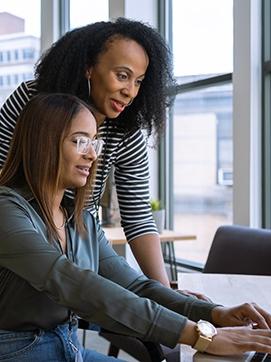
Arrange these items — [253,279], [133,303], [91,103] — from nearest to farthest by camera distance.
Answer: [133,303] → [91,103] → [253,279]

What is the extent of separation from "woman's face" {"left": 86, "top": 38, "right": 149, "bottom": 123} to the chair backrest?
0.97 m

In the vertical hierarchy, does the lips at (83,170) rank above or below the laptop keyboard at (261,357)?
above

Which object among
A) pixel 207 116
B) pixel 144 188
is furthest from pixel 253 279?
pixel 207 116

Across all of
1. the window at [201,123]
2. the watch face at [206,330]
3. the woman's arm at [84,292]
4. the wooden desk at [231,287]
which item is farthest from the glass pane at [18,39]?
the watch face at [206,330]

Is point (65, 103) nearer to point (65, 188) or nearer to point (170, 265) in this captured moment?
point (65, 188)

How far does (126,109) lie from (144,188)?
11.0 inches

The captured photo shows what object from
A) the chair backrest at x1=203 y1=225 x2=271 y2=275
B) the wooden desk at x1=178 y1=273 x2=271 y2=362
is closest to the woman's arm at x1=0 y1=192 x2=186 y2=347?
the wooden desk at x1=178 y1=273 x2=271 y2=362

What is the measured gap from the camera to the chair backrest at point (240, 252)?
7.25 ft

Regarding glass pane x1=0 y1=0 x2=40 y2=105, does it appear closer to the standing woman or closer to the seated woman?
the standing woman

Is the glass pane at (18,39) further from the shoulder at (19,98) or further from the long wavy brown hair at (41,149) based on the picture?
the long wavy brown hair at (41,149)

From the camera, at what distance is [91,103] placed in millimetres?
1596

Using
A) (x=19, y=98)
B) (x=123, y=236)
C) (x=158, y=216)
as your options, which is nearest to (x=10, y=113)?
(x=19, y=98)

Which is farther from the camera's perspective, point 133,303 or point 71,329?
point 71,329

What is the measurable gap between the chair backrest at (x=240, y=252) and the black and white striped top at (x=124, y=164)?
608 millimetres
